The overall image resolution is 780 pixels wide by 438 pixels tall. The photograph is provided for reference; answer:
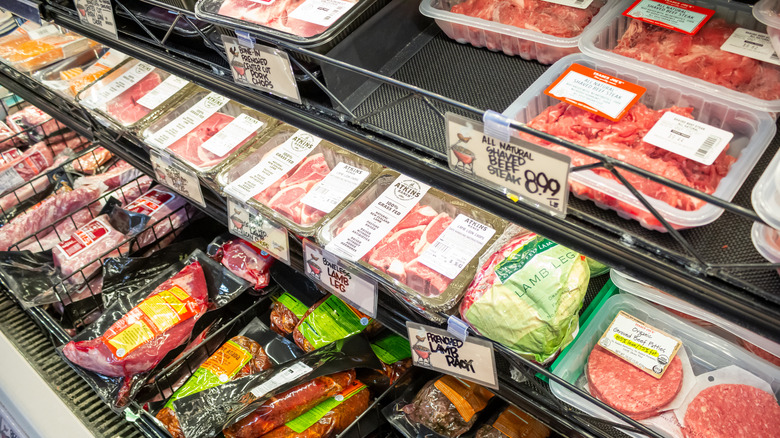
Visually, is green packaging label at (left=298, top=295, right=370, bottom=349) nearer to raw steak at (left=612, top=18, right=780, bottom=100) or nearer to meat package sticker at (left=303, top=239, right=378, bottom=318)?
meat package sticker at (left=303, top=239, right=378, bottom=318)

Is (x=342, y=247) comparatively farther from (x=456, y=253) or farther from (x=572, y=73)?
(x=572, y=73)

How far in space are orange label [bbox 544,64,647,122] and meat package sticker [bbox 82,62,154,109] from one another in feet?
5.26

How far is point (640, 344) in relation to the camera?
132 cm

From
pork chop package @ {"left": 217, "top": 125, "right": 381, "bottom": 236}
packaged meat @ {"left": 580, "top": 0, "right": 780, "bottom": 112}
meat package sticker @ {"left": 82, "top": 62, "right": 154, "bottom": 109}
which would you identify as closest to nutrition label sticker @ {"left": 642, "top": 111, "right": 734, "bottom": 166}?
packaged meat @ {"left": 580, "top": 0, "right": 780, "bottom": 112}

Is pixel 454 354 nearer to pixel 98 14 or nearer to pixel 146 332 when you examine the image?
pixel 146 332

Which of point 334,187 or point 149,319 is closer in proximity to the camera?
point 334,187

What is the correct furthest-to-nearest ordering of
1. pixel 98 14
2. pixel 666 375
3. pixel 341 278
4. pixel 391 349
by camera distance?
pixel 391 349 → pixel 98 14 → pixel 341 278 → pixel 666 375

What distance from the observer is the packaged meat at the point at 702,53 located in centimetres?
112

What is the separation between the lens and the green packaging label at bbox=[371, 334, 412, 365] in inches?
76.8

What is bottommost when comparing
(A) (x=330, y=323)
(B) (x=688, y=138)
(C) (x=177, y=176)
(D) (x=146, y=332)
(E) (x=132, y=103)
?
(A) (x=330, y=323)

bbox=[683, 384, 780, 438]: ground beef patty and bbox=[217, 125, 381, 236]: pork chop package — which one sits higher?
bbox=[217, 125, 381, 236]: pork chop package

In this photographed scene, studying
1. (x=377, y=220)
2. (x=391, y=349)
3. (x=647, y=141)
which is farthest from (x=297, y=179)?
(x=647, y=141)

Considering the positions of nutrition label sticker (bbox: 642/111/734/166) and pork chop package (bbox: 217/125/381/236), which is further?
pork chop package (bbox: 217/125/381/236)

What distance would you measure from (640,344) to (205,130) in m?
1.41
